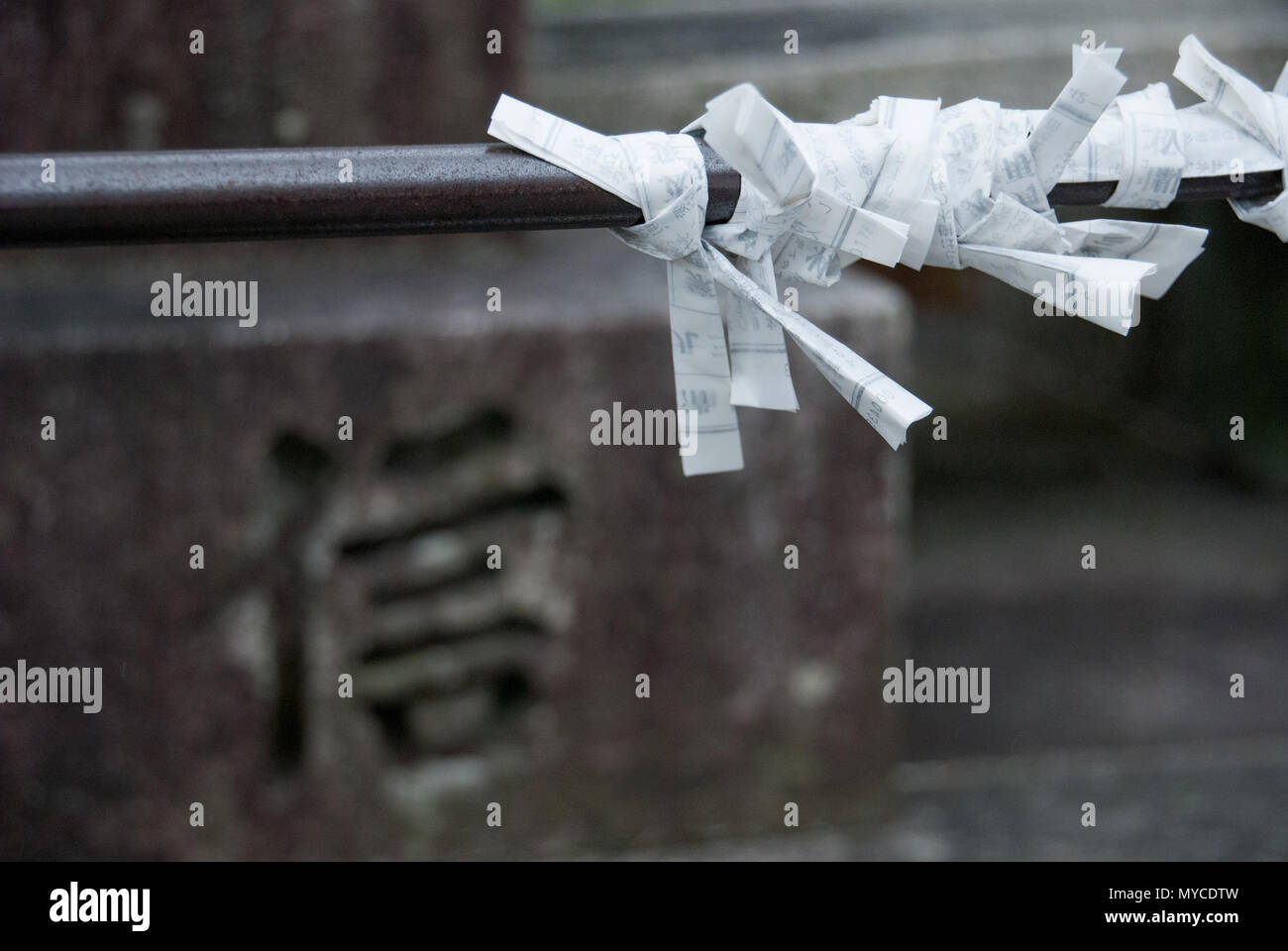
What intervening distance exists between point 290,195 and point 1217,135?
374mm

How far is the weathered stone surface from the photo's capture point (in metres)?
1.24

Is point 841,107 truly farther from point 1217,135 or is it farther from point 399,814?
point 1217,135

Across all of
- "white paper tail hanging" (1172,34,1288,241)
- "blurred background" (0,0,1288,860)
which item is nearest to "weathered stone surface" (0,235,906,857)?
"blurred background" (0,0,1288,860)

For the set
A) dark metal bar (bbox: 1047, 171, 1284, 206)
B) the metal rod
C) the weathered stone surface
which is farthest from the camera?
the weathered stone surface

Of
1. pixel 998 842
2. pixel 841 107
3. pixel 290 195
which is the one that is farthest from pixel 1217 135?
pixel 841 107

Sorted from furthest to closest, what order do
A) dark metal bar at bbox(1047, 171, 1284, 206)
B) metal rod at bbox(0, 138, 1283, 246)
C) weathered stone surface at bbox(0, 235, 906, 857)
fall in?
weathered stone surface at bbox(0, 235, 906, 857), dark metal bar at bbox(1047, 171, 1284, 206), metal rod at bbox(0, 138, 1283, 246)

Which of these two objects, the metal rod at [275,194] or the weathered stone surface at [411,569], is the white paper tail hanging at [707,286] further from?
the weathered stone surface at [411,569]

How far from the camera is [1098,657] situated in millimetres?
1941

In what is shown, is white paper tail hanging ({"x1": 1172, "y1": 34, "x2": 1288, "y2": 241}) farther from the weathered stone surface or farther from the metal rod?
the weathered stone surface

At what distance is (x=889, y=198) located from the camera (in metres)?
0.51

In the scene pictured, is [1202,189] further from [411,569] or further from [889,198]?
[411,569]

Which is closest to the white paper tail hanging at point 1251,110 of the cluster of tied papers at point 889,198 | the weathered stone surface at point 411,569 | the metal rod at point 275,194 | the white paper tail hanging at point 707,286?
the cluster of tied papers at point 889,198

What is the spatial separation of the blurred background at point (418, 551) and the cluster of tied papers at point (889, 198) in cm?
80

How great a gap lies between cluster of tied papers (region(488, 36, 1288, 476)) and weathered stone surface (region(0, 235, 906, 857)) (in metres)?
0.79
